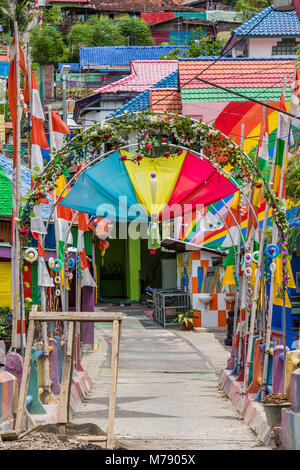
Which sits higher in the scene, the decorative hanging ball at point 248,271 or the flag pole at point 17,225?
the flag pole at point 17,225

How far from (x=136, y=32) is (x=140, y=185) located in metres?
60.4

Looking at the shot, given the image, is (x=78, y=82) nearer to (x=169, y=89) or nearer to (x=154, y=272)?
(x=154, y=272)

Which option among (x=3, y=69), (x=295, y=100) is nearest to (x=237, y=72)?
(x=295, y=100)

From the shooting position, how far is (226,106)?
99.8ft

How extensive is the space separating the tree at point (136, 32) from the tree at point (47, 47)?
6.61 metres

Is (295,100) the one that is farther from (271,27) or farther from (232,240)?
(271,27)

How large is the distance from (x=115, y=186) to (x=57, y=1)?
65.0 metres

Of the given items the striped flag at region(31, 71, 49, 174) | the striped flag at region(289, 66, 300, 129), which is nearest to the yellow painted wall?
the striped flag at region(31, 71, 49, 174)

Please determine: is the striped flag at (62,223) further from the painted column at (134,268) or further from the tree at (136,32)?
the tree at (136,32)

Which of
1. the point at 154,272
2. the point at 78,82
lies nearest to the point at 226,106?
the point at 154,272

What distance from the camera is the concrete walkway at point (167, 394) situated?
41.9 ft

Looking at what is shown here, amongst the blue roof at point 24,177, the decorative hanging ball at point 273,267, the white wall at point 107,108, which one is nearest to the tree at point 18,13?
the decorative hanging ball at point 273,267
